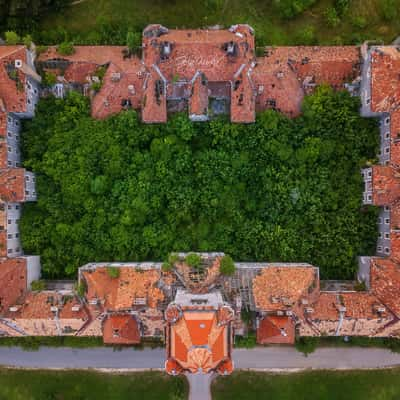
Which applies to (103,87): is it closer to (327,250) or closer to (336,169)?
(336,169)

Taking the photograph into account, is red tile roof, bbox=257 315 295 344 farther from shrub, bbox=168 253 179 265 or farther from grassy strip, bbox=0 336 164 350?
grassy strip, bbox=0 336 164 350

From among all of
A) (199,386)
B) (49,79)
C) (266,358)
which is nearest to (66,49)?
(49,79)

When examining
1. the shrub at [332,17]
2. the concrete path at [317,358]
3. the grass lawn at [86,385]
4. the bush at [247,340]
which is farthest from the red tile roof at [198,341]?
the shrub at [332,17]

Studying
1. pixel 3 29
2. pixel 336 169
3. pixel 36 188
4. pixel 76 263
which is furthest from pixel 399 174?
pixel 3 29

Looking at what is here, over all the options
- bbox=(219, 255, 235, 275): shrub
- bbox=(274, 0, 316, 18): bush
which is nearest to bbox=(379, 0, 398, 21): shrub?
bbox=(274, 0, 316, 18): bush

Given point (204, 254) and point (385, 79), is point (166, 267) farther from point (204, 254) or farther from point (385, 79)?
point (385, 79)

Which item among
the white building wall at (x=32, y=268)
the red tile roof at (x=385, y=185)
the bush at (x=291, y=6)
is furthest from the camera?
the bush at (x=291, y=6)

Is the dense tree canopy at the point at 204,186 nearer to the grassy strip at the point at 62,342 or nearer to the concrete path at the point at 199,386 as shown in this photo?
the grassy strip at the point at 62,342
